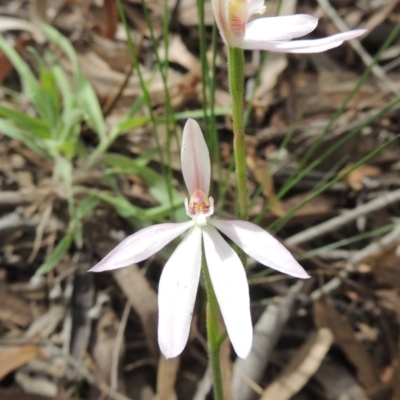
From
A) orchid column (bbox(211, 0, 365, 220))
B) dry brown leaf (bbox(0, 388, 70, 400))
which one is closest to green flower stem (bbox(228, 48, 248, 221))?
orchid column (bbox(211, 0, 365, 220))

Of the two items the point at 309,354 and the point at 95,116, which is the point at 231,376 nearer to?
the point at 309,354

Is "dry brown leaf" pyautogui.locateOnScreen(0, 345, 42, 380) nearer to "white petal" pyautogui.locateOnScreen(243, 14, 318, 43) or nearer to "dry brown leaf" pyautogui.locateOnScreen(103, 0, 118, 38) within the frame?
"white petal" pyautogui.locateOnScreen(243, 14, 318, 43)

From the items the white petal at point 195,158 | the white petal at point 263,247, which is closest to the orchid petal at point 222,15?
the white petal at point 195,158

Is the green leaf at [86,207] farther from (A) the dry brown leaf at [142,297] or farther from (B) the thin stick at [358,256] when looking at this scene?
(B) the thin stick at [358,256]

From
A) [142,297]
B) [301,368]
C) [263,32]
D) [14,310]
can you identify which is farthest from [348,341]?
[263,32]

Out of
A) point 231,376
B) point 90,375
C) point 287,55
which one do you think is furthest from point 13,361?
point 287,55
